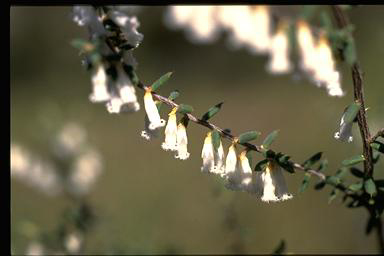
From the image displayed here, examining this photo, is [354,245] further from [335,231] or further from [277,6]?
[277,6]

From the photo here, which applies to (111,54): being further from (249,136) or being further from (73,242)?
(73,242)

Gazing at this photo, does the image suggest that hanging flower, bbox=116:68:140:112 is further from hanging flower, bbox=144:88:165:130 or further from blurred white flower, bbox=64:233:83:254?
blurred white flower, bbox=64:233:83:254

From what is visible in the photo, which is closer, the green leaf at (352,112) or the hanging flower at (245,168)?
the green leaf at (352,112)

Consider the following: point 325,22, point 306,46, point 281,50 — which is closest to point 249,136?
point 325,22

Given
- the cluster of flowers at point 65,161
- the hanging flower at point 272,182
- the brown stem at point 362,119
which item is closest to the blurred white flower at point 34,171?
the cluster of flowers at point 65,161

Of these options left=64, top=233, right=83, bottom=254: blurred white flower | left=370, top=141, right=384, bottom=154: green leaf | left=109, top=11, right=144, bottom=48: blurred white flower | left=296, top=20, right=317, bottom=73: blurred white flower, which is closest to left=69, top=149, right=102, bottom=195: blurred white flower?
left=64, top=233, right=83, bottom=254: blurred white flower

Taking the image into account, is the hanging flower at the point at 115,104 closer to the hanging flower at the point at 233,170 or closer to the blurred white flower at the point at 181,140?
the blurred white flower at the point at 181,140

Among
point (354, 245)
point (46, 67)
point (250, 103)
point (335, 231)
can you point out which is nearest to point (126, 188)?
point (335, 231)
